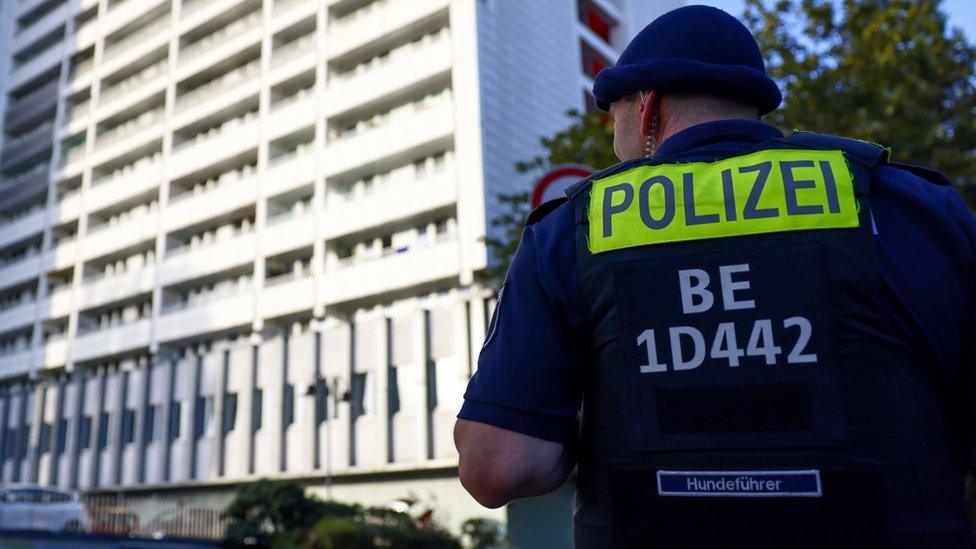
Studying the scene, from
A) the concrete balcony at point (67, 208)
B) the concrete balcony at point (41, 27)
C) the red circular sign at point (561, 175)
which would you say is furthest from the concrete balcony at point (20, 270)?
the red circular sign at point (561, 175)

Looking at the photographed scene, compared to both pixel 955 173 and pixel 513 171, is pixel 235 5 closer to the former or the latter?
pixel 513 171

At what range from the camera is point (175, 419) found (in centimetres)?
3052

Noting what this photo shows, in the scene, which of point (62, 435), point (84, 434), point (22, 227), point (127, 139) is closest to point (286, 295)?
point (84, 434)

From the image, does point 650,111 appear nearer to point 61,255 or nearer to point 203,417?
point 203,417

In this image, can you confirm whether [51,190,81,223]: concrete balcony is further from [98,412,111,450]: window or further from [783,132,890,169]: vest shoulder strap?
[783,132,890,169]: vest shoulder strap

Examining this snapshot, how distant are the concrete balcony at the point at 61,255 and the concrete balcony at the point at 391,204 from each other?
1598cm

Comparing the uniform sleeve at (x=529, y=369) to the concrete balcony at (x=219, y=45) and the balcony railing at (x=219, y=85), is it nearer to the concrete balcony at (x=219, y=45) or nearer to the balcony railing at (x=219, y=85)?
the balcony railing at (x=219, y=85)

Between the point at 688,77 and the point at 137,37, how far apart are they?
42185 millimetres

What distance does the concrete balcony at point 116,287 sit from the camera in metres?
34.6

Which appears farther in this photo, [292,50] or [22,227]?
[22,227]

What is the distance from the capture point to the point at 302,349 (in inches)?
1088

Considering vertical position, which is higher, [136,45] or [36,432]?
[136,45]

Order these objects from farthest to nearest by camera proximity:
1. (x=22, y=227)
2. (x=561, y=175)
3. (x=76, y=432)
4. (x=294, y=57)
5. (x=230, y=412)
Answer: (x=22, y=227), (x=76, y=432), (x=294, y=57), (x=230, y=412), (x=561, y=175)

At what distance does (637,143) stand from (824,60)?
13.1 metres
